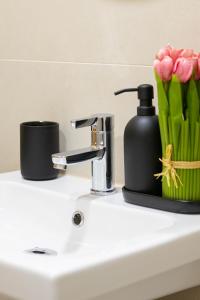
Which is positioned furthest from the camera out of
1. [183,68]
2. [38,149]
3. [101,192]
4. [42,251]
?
[38,149]

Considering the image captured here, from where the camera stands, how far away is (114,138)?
4.39 ft

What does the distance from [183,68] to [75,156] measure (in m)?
0.26

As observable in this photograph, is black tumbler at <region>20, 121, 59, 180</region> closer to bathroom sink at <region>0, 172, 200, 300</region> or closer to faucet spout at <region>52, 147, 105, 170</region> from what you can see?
bathroom sink at <region>0, 172, 200, 300</region>

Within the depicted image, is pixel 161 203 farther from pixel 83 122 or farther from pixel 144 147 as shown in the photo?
pixel 83 122

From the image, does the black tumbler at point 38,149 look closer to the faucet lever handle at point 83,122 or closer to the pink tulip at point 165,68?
the faucet lever handle at point 83,122

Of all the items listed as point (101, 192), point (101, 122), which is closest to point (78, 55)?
point (101, 122)

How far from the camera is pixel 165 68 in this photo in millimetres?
1062

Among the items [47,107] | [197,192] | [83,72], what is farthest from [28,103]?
[197,192]

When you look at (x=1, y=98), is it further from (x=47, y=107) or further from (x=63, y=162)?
(x=63, y=162)

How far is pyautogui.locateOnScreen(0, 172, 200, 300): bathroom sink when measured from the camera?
2.82 feet

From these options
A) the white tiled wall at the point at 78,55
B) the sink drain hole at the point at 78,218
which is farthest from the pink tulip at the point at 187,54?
the sink drain hole at the point at 78,218

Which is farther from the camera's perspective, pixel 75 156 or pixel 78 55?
pixel 78 55

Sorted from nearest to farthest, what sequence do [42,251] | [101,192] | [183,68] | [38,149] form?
[183,68] < [42,251] < [101,192] < [38,149]

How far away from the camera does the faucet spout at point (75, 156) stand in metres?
1.16
